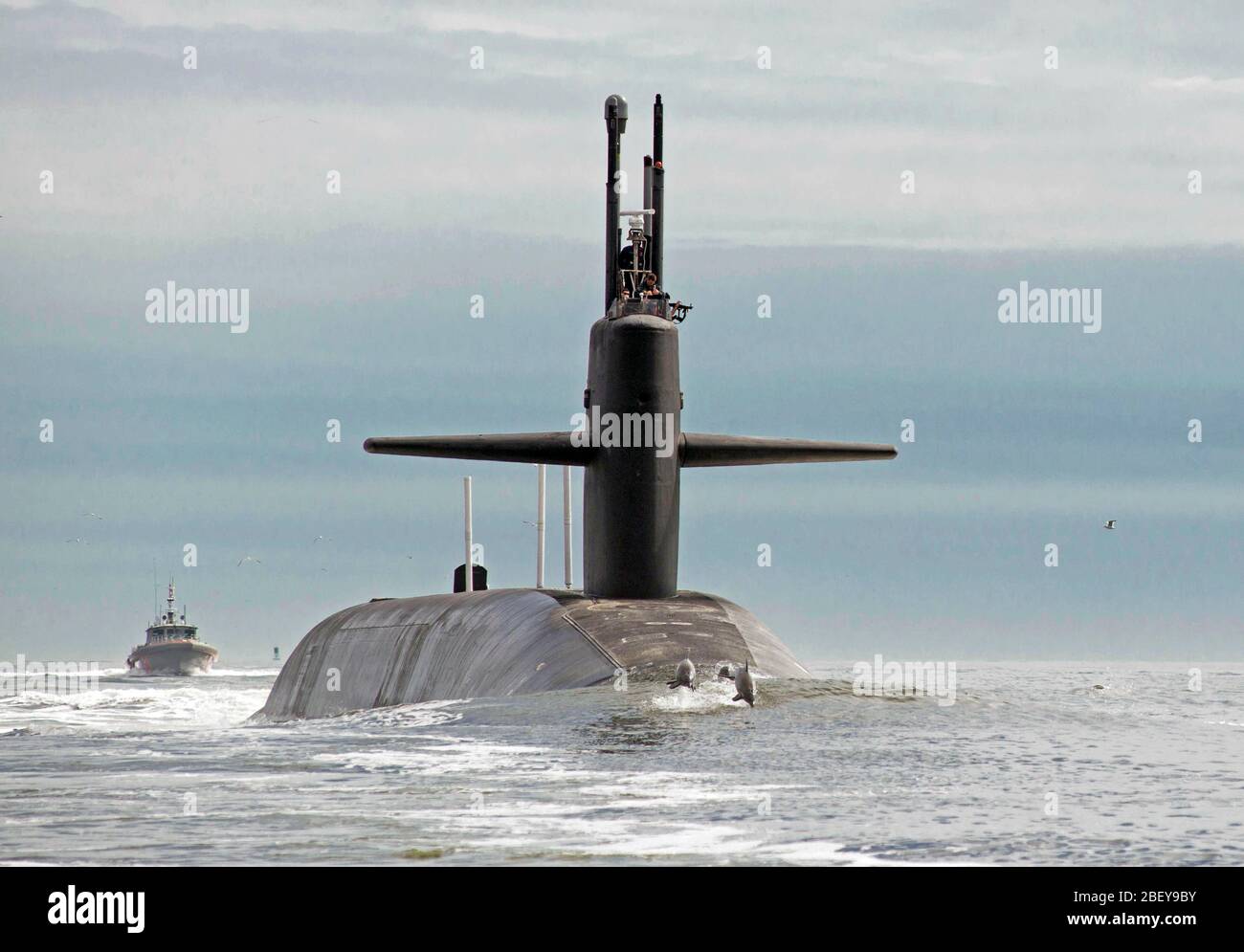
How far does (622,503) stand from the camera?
2223 cm

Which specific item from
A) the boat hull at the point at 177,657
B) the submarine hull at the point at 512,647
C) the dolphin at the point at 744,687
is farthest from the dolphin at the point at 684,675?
the boat hull at the point at 177,657

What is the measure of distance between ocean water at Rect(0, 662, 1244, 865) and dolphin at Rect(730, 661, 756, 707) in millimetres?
165

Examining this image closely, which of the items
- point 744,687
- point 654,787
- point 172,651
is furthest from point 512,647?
point 172,651

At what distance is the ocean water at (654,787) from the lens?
10.7m

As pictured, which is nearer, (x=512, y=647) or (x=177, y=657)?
(x=512, y=647)

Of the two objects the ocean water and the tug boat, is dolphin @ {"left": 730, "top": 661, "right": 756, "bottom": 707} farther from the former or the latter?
the tug boat

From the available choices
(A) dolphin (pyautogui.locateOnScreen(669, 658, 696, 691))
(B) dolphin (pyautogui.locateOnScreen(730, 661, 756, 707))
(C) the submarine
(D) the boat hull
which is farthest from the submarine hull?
(D) the boat hull

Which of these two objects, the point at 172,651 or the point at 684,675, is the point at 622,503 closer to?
the point at 684,675

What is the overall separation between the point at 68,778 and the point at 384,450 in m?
9.15

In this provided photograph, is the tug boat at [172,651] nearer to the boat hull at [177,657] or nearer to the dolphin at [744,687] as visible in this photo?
the boat hull at [177,657]

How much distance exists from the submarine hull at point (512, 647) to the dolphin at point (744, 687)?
1.12 m

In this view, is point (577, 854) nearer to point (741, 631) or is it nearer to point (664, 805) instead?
point (664, 805)

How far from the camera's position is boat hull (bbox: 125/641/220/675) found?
12112cm

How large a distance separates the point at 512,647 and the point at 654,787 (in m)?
9.45
